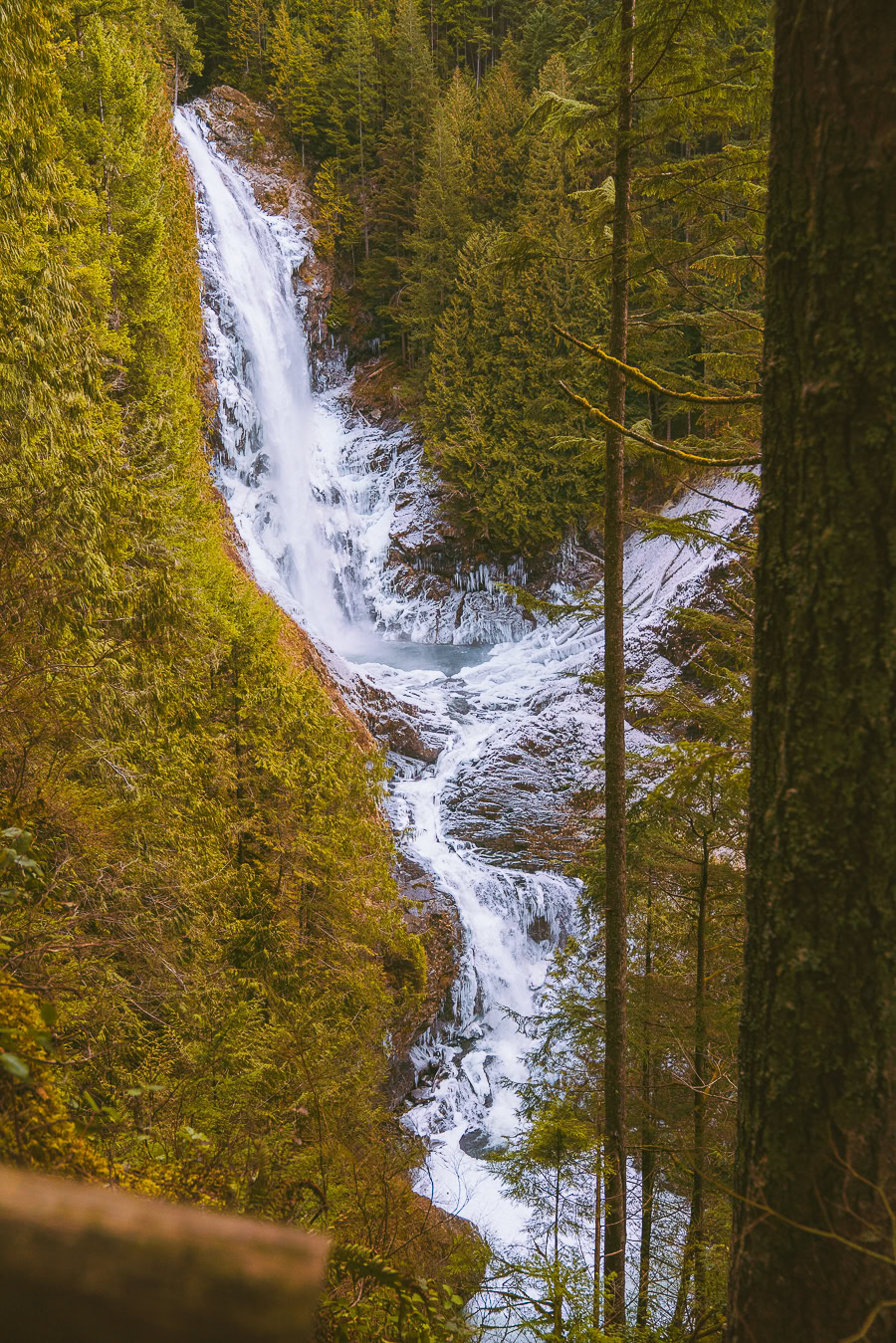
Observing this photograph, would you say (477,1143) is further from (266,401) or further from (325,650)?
(266,401)

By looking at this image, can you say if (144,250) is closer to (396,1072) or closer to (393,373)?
(396,1072)

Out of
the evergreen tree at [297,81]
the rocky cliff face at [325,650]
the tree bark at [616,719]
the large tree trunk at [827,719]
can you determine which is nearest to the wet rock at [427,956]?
the rocky cliff face at [325,650]

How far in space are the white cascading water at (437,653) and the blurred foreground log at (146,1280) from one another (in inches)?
270

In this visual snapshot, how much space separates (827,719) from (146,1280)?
152cm

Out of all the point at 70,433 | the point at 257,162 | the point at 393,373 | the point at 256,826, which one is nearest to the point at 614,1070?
the point at 256,826

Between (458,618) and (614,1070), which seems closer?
(614,1070)

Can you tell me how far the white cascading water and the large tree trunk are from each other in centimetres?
591

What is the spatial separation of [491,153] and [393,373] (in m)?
8.48

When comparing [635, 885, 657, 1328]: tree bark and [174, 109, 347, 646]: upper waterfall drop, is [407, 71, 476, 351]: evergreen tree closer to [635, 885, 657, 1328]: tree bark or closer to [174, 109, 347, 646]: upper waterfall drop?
[174, 109, 347, 646]: upper waterfall drop

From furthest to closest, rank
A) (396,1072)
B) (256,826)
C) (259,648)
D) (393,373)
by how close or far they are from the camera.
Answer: (393,373)
(396,1072)
(259,648)
(256,826)

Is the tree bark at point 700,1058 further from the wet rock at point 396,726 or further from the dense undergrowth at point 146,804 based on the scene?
the wet rock at point 396,726

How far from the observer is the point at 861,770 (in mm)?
1525

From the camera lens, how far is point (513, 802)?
576 inches

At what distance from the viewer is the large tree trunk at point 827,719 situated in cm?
147
